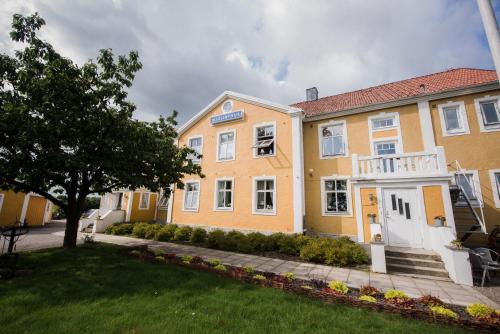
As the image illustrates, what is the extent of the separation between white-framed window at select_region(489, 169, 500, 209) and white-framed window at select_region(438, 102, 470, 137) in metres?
2.08

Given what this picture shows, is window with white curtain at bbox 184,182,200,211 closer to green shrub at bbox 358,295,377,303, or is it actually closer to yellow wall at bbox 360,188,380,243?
yellow wall at bbox 360,188,380,243

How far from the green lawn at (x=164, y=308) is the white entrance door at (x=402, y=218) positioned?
6322mm

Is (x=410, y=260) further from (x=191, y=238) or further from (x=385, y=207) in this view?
(x=191, y=238)

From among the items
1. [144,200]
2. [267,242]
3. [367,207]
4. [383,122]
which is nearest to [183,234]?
[267,242]

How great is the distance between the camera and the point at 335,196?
1273 cm

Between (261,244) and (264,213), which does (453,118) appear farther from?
(261,244)

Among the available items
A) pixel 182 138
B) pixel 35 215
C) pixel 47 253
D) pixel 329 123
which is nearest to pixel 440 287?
pixel 329 123

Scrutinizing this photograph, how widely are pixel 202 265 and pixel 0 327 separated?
4408 millimetres

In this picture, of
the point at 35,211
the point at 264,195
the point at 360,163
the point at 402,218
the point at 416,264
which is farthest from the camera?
the point at 35,211

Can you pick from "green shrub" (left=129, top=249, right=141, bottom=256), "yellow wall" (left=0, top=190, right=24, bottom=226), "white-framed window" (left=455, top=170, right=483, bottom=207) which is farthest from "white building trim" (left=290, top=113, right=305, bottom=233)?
"yellow wall" (left=0, top=190, right=24, bottom=226)

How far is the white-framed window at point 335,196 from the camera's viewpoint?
1234cm

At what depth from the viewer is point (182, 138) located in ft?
60.6

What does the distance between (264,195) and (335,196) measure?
A: 410cm

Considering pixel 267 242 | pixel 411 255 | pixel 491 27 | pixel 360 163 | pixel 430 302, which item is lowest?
→ pixel 430 302
